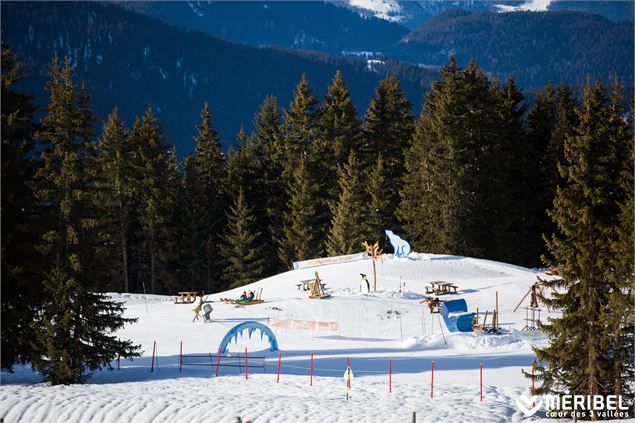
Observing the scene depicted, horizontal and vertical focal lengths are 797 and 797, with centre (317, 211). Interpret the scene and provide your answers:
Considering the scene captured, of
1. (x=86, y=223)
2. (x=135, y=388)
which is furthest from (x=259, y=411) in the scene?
(x=86, y=223)

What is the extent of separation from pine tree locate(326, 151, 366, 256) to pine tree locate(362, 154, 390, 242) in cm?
45

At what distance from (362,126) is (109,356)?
46472 mm

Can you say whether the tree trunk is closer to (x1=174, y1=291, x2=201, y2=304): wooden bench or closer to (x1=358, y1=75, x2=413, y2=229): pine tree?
(x1=174, y1=291, x2=201, y2=304): wooden bench

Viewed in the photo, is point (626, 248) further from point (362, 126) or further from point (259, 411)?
point (362, 126)

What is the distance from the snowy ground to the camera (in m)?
24.0

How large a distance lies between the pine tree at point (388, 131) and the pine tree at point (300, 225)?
5.79 metres

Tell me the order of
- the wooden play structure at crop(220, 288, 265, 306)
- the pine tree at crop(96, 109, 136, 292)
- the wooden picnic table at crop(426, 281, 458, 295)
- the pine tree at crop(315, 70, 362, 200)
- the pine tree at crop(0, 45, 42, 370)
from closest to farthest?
the pine tree at crop(0, 45, 42, 370) → the wooden play structure at crop(220, 288, 265, 306) → the wooden picnic table at crop(426, 281, 458, 295) → the pine tree at crop(96, 109, 136, 292) → the pine tree at crop(315, 70, 362, 200)

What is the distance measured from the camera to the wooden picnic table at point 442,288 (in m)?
43.7

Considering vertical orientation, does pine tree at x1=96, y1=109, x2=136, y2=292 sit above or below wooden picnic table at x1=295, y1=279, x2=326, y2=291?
above

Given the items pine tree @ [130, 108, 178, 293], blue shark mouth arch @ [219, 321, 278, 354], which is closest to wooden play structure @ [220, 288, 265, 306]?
blue shark mouth arch @ [219, 321, 278, 354]

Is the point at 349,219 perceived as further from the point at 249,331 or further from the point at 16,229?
the point at 16,229

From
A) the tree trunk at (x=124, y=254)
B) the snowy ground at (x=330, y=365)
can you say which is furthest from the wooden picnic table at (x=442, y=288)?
the tree trunk at (x=124, y=254)

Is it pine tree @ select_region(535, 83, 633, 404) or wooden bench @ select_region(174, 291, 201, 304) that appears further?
wooden bench @ select_region(174, 291, 201, 304)

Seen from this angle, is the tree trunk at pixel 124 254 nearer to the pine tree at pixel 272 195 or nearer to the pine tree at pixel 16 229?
the pine tree at pixel 272 195
